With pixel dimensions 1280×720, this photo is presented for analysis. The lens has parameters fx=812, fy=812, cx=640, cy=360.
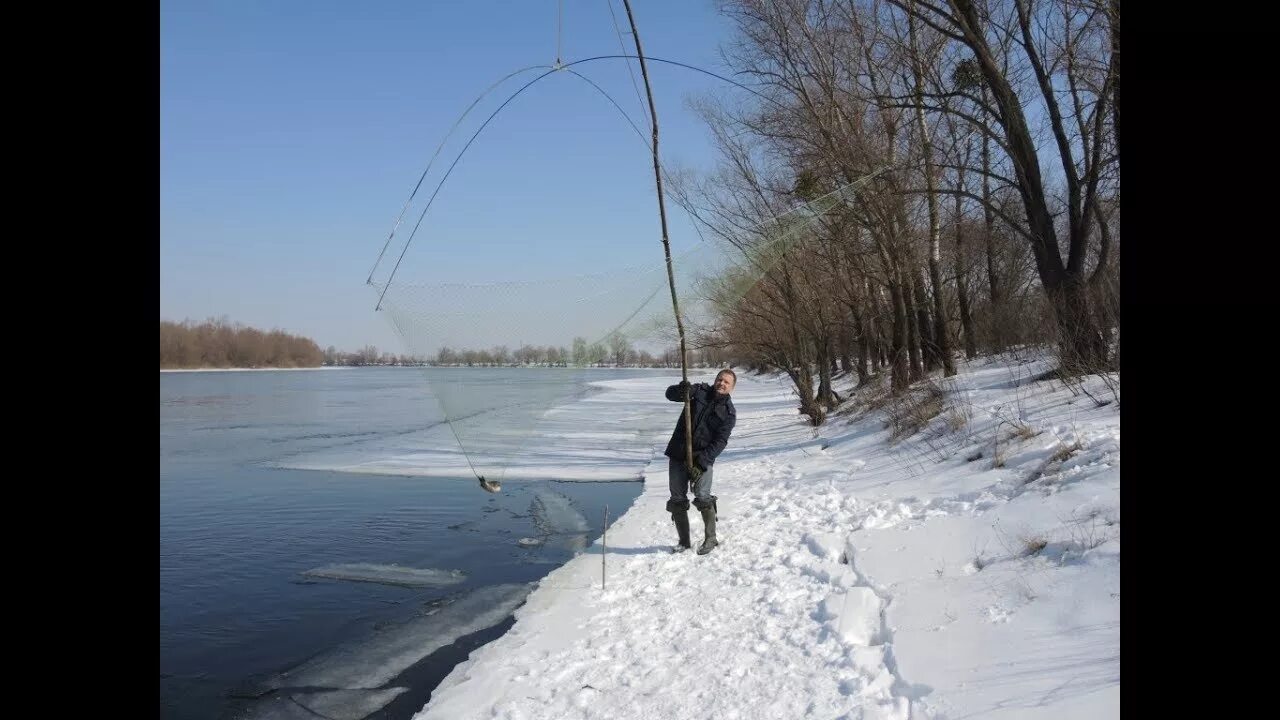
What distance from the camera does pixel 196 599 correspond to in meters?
7.81

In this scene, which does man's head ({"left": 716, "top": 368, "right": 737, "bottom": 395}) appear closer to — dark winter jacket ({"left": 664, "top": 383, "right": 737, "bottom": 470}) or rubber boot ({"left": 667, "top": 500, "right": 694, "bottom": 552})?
dark winter jacket ({"left": 664, "top": 383, "right": 737, "bottom": 470})

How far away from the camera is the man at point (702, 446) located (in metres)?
8.28

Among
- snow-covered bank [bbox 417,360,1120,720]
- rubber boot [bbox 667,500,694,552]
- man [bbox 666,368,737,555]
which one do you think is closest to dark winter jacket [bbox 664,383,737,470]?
man [bbox 666,368,737,555]

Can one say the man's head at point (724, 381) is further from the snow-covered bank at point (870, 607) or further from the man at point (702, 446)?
the snow-covered bank at point (870, 607)

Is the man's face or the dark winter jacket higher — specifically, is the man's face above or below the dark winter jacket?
above

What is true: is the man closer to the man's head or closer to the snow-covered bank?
the man's head

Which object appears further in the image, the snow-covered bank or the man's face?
the man's face

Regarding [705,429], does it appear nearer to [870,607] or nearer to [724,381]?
[724,381]

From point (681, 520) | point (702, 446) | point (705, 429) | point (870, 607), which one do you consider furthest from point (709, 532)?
point (870, 607)

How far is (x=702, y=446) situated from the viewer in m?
8.36

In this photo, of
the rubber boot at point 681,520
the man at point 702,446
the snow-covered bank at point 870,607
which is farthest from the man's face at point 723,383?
the snow-covered bank at point 870,607

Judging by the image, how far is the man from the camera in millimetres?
8281

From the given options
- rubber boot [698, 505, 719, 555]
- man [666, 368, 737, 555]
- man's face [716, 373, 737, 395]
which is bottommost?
rubber boot [698, 505, 719, 555]
